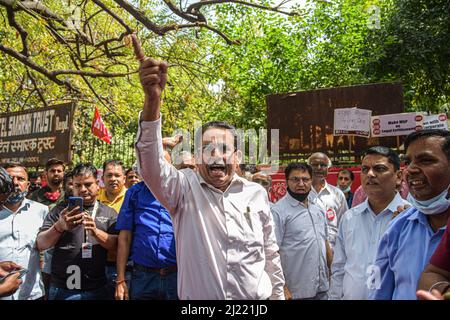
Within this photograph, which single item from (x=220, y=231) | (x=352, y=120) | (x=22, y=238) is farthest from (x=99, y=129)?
(x=220, y=231)

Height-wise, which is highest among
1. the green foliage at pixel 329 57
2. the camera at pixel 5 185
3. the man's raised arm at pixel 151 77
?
the green foliage at pixel 329 57

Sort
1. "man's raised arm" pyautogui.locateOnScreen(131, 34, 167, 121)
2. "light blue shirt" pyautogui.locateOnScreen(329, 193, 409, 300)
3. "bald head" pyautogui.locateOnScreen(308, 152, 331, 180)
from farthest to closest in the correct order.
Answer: "bald head" pyautogui.locateOnScreen(308, 152, 331, 180)
"light blue shirt" pyautogui.locateOnScreen(329, 193, 409, 300)
"man's raised arm" pyautogui.locateOnScreen(131, 34, 167, 121)

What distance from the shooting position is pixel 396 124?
7945mm

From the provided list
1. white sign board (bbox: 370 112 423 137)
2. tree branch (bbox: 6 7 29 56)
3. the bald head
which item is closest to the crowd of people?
the bald head

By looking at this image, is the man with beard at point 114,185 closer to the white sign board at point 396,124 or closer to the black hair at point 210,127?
the black hair at point 210,127

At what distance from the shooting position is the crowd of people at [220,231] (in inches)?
84.6

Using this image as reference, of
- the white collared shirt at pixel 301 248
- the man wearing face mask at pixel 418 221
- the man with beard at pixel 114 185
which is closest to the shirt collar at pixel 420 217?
the man wearing face mask at pixel 418 221

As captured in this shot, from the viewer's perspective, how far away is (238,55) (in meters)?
13.4

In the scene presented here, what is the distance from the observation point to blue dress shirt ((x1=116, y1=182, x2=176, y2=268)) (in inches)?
144

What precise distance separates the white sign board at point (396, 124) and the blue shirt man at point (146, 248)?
5.41 m

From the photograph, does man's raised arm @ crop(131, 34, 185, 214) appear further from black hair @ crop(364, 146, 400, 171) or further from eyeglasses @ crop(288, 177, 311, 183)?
eyeglasses @ crop(288, 177, 311, 183)

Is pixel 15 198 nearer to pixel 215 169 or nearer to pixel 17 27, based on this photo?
pixel 215 169

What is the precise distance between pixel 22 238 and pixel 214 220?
6.36 ft

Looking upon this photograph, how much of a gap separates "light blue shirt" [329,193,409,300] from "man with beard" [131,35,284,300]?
737 millimetres
